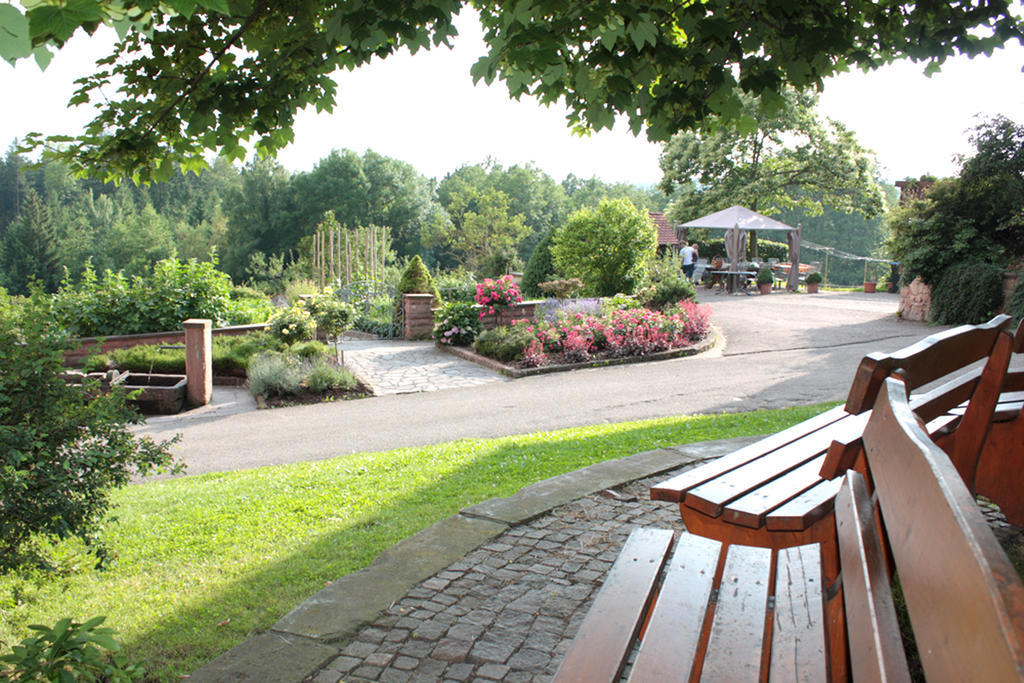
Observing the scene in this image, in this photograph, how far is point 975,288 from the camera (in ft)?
53.2

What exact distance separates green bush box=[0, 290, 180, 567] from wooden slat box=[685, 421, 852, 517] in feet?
8.36

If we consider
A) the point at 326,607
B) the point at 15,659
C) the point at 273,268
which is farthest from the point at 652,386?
the point at 273,268

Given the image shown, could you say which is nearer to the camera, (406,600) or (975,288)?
(406,600)

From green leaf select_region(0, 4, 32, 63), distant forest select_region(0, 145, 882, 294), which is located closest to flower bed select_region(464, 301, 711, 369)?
green leaf select_region(0, 4, 32, 63)

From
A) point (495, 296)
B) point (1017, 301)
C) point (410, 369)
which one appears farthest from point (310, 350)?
point (1017, 301)

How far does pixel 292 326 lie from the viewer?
13094 mm

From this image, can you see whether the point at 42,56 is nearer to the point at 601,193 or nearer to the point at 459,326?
the point at 459,326

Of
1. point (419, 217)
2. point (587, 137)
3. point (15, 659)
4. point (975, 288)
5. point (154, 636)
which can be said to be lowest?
point (154, 636)

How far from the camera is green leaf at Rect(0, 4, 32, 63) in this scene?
161 centimetres

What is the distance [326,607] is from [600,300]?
13.5 meters

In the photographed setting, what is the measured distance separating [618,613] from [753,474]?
94 centimetres

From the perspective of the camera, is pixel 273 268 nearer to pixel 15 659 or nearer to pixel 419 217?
pixel 419 217

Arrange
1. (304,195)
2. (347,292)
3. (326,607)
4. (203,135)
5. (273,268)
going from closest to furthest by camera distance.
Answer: (326,607)
(203,135)
(347,292)
(273,268)
(304,195)

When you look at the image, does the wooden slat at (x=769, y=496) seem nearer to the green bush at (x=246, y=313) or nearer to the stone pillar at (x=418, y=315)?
the green bush at (x=246, y=313)
